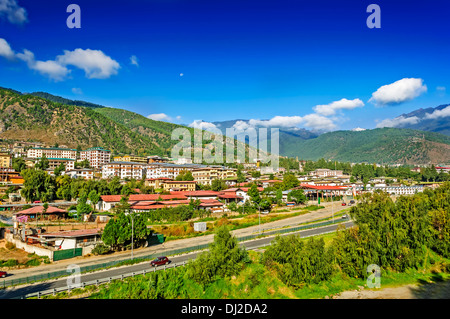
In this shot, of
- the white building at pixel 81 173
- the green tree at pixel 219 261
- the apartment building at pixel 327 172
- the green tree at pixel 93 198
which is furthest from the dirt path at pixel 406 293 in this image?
the apartment building at pixel 327 172

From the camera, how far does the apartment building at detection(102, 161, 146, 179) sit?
12238cm

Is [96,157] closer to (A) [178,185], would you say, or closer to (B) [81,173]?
(B) [81,173]

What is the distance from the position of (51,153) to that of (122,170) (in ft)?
176

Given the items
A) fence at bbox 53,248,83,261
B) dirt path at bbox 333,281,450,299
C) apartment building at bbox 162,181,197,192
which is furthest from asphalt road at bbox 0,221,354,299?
apartment building at bbox 162,181,197,192

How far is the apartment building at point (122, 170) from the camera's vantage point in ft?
401

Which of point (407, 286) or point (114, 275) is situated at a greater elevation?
point (114, 275)

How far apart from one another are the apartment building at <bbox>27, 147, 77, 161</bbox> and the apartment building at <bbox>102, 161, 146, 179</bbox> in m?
33.6

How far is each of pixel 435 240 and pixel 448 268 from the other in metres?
5.99

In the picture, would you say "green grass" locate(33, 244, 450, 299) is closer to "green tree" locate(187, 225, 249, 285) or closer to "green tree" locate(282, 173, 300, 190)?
"green tree" locate(187, 225, 249, 285)

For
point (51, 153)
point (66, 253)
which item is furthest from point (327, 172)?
point (66, 253)

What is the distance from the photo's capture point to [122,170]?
409ft
